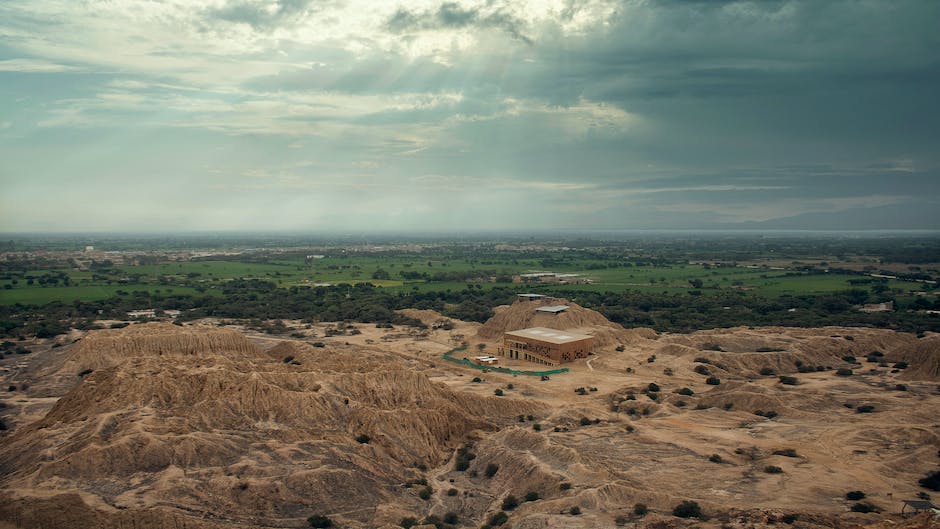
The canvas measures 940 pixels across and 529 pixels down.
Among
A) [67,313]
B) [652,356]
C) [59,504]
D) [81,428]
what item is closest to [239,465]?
[59,504]

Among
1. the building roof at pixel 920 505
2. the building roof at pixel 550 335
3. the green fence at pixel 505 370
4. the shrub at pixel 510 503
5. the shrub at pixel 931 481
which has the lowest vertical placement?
the green fence at pixel 505 370

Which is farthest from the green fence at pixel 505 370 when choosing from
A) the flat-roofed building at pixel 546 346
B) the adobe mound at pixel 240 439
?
the adobe mound at pixel 240 439

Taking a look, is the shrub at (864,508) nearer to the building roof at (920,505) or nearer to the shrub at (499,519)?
the building roof at (920,505)

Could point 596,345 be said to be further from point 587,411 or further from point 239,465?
point 239,465

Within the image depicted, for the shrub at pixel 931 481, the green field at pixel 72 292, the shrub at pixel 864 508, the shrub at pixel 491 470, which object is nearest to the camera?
the shrub at pixel 864 508

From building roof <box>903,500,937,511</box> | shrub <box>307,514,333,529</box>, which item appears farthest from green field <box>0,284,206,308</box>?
building roof <box>903,500,937,511</box>

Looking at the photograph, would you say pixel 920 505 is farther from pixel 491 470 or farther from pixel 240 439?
pixel 240 439

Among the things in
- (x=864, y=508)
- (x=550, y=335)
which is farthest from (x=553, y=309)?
(x=864, y=508)

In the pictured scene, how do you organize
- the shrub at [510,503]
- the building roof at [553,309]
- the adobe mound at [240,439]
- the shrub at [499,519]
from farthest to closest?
the building roof at [553,309] → the shrub at [510,503] → the shrub at [499,519] → the adobe mound at [240,439]

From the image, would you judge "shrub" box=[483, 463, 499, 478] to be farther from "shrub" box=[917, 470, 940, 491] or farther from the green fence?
the green fence
